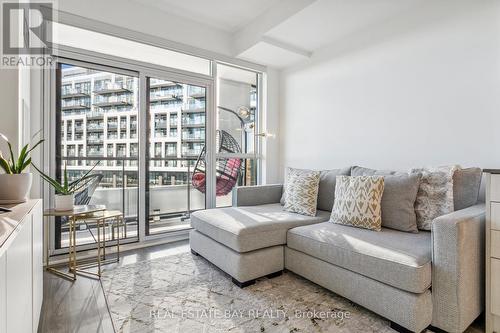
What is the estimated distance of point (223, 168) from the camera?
3.83 meters

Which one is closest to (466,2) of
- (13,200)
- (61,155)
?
(13,200)

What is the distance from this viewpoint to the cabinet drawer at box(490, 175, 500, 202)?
1510 mm

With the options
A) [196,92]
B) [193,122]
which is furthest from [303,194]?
[196,92]

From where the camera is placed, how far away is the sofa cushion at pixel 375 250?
150cm

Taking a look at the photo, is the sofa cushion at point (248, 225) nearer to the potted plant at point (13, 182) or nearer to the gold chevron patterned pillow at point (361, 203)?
the gold chevron patterned pillow at point (361, 203)

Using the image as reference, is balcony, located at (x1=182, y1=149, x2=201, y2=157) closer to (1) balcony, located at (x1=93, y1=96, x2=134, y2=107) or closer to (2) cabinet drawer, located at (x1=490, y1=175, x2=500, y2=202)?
(1) balcony, located at (x1=93, y1=96, x2=134, y2=107)

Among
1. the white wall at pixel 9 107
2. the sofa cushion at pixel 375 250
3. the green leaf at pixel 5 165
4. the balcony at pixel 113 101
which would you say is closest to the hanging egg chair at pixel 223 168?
the balcony at pixel 113 101

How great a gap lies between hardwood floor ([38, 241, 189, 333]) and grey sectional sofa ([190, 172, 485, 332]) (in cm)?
90

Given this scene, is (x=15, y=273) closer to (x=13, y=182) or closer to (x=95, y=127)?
(x=13, y=182)

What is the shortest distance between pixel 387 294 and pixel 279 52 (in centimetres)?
296

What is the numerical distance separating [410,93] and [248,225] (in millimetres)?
2003

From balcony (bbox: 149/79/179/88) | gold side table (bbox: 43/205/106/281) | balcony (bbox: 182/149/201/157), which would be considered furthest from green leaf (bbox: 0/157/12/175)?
balcony (bbox: 182/149/201/157)

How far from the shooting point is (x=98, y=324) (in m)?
1.64

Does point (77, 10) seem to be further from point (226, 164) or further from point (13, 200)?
point (226, 164)
